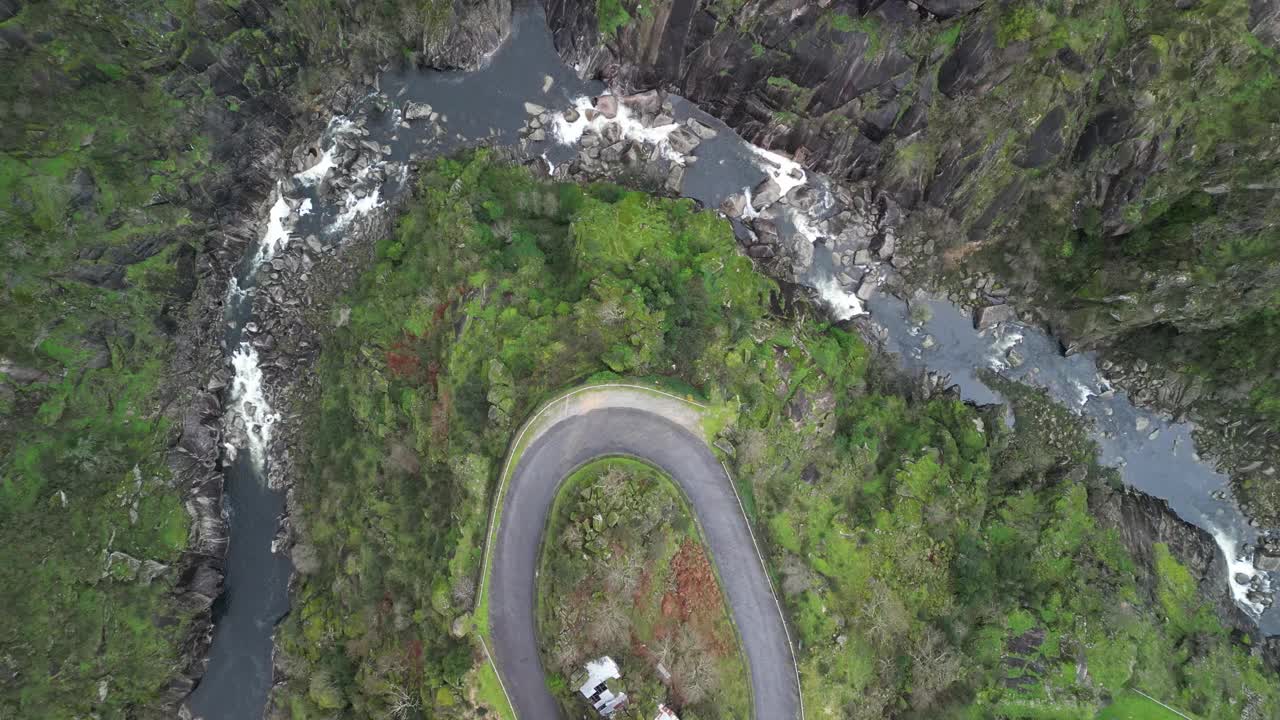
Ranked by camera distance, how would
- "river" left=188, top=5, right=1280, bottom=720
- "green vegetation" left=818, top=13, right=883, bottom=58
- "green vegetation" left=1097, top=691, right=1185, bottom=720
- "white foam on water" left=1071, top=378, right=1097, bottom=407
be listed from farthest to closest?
1. "white foam on water" left=1071, top=378, right=1097, bottom=407
2. "river" left=188, top=5, right=1280, bottom=720
3. "green vegetation" left=818, top=13, right=883, bottom=58
4. "green vegetation" left=1097, top=691, right=1185, bottom=720

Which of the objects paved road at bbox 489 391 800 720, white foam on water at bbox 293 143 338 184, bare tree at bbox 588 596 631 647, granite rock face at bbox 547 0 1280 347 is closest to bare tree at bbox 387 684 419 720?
paved road at bbox 489 391 800 720

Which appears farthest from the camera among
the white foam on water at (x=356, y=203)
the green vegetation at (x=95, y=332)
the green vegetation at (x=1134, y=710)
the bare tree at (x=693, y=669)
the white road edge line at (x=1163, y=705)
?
the white foam on water at (x=356, y=203)

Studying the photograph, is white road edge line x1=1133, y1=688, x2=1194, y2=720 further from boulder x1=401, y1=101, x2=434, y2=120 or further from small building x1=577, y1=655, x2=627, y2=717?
boulder x1=401, y1=101, x2=434, y2=120

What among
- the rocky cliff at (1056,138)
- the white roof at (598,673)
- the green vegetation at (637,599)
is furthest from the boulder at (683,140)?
the white roof at (598,673)

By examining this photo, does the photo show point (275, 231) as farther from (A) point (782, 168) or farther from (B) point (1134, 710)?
(B) point (1134, 710)

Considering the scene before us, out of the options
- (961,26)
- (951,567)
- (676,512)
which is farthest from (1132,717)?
(961,26)

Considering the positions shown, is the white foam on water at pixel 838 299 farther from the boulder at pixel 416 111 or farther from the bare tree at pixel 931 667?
the boulder at pixel 416 111
